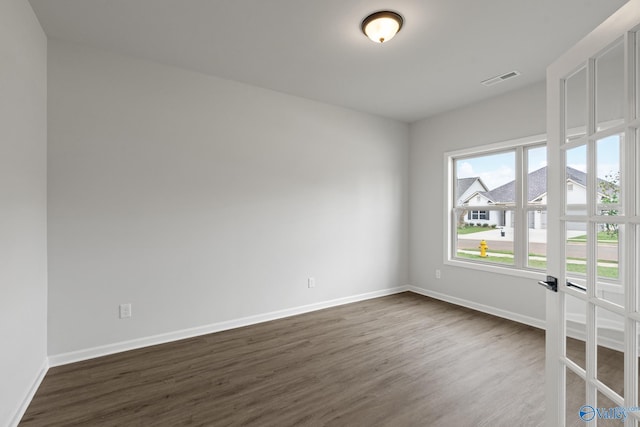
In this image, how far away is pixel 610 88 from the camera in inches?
48.6

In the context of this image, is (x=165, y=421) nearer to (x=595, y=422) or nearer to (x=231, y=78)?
(x=595, y=422)

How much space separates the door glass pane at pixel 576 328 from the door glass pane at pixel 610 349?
91 mm

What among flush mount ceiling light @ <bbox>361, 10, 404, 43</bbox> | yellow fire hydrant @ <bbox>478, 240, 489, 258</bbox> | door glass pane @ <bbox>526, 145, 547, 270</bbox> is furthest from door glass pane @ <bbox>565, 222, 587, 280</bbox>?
yellow fire hydrant @ <bbox>478, 240, 489, 258</bbox>

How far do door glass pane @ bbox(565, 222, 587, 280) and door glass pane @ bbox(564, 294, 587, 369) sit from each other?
109 mm

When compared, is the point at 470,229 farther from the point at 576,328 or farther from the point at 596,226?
the point at 596,226

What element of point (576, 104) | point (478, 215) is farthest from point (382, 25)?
point (478, 215)

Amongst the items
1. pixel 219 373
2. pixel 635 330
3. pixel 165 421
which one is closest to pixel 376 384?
pixel 219 373

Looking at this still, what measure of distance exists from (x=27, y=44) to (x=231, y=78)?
1683 mm

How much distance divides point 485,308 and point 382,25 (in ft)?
11.9

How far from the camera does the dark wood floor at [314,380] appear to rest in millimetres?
1930

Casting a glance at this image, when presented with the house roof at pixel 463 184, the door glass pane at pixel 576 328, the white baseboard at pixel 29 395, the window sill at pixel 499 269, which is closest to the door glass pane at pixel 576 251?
the door glass pane at pixel 576 328

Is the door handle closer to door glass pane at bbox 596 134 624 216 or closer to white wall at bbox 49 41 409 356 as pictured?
door glass pane at bbox 596 134 624 216

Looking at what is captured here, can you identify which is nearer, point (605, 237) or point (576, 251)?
point (605, 237)
